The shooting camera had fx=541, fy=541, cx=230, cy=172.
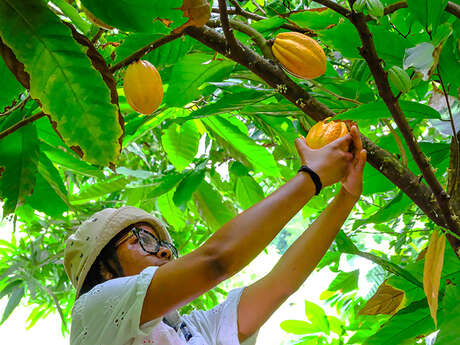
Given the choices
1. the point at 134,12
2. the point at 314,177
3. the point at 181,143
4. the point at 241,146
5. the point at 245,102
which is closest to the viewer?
the point at 134,12

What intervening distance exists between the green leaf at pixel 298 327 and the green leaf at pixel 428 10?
3.89ft

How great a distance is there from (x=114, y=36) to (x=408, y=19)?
20.2 inches

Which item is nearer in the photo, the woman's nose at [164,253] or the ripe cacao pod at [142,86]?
the ripe cacao pod at [142,86]

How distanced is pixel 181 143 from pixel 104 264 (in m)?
0.39

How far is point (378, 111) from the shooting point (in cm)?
68

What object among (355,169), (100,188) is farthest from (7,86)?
(100,188)

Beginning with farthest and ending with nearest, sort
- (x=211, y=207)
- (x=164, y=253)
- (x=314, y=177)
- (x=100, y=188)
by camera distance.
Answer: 1. (x=100, y=188)
2. (x=211, y=207)
3. (x=164, y=253)
4. (x=314, y=177)

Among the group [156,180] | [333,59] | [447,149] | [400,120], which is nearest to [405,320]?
[447,149]

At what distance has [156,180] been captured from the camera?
1566 mm

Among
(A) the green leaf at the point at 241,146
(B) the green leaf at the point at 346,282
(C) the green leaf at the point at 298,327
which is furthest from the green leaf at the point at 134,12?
(C) the green leaf at the point at 298,327

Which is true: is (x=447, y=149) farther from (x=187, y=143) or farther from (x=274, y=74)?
(x=187, y=143)

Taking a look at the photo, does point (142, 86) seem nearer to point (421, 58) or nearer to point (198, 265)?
point (198, 265)

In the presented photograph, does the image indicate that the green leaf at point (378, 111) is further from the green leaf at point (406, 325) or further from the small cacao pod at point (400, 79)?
the green leaf at point (406, 325)

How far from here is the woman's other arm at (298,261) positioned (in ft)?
2.73
